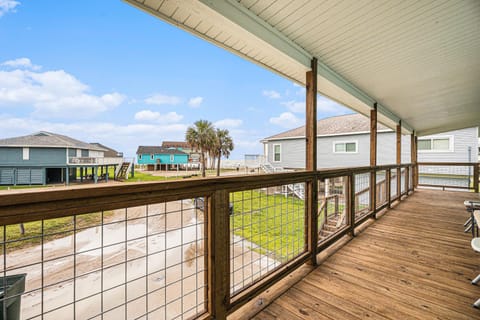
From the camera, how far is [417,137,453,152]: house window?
879cm

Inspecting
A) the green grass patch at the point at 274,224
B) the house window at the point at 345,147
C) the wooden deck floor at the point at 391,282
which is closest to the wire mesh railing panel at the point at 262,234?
the green grass patch at the point at 274,224

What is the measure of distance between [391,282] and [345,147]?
977cm

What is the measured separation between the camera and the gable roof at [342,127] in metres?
10.2

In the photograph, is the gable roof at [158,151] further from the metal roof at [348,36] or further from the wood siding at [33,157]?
the metal roof at [348,36]

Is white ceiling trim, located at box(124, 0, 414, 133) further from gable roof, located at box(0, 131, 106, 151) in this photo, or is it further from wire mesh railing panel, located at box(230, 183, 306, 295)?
gable roof, located at box(0, 131, 106, 151)

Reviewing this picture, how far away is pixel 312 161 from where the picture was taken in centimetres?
231

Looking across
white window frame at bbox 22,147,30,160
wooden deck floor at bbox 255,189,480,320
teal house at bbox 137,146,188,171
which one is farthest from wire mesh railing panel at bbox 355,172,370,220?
teal house at bbox 137,146,188,171

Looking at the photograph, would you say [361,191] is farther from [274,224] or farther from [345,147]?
[345,147]

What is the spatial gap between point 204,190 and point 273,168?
1137 cm

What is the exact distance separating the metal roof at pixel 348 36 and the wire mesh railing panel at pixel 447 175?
22.6 feet

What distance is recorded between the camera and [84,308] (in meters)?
3.19

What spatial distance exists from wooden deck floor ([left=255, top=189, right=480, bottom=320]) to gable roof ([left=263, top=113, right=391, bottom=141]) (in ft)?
25.6

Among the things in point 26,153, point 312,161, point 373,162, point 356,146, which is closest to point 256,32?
point 312,161

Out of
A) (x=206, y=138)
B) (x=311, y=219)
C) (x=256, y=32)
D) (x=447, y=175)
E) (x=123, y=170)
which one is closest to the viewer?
(x=256, y=32)
